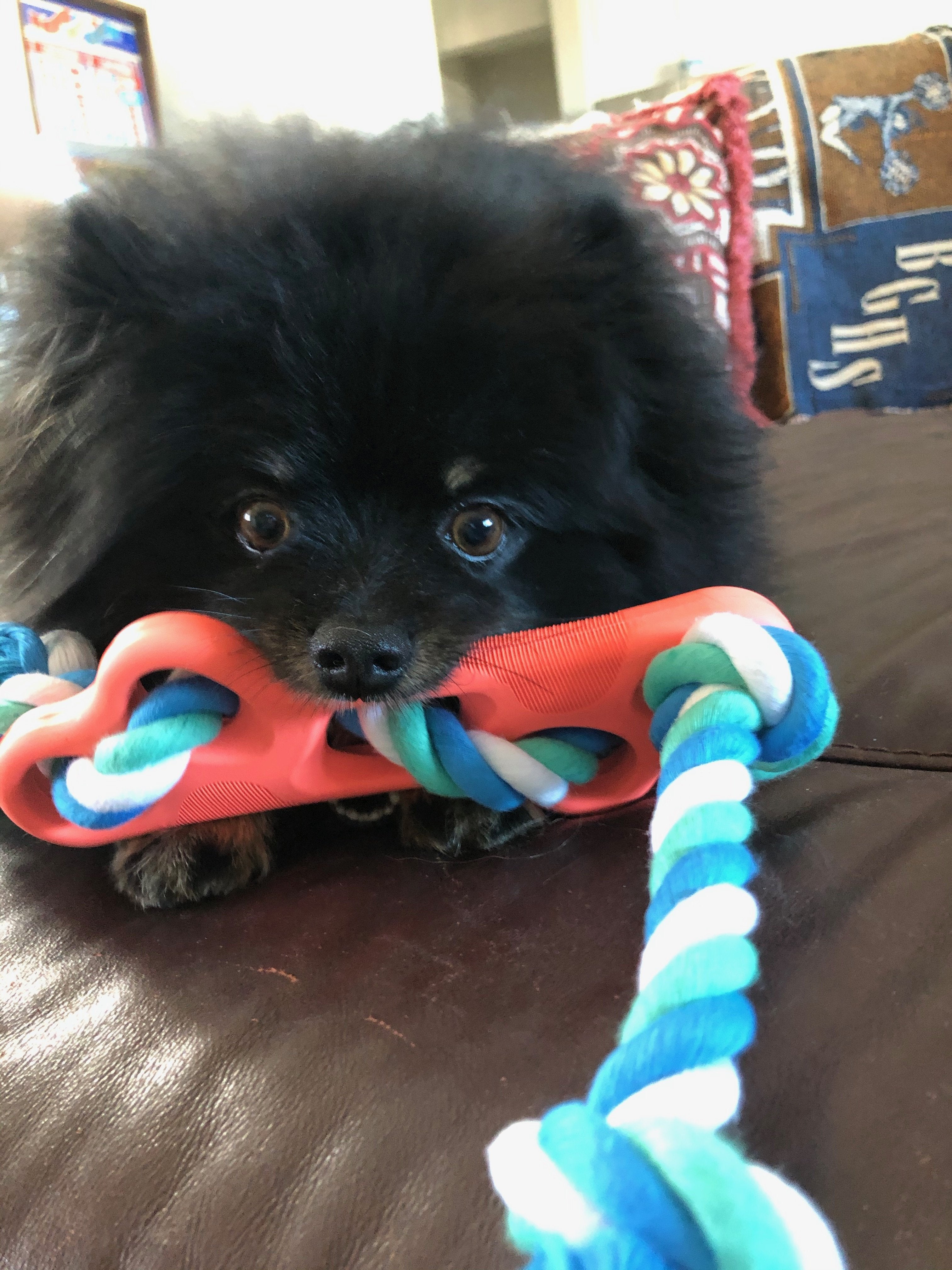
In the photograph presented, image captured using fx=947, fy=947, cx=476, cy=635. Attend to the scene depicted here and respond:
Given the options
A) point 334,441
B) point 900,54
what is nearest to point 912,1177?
point 334,441

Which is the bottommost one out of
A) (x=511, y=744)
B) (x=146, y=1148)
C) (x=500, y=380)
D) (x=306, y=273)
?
(x=146, y=1148)

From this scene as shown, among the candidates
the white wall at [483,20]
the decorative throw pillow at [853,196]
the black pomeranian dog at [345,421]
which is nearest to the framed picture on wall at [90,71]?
the white wall at [483,20]

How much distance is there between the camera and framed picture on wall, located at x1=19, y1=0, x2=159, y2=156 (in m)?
3.51

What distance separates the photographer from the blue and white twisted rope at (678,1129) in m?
0.37

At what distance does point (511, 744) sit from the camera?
883mm

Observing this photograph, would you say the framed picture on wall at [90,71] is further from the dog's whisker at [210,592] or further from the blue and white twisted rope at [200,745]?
the blue and white twisted rope at [200,745]

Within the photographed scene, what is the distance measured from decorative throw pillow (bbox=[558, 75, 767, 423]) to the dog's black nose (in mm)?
1832

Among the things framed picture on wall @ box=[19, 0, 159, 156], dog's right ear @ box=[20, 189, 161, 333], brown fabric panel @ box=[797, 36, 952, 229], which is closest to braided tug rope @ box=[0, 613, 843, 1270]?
dog's right ear @ box=[20, 189, 161, 333]

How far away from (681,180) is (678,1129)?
262 centimetres

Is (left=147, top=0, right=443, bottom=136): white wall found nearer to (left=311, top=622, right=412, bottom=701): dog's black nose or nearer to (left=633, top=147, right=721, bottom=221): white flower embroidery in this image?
(left=633, top=147, right=721, bottom=221): white flower embroidery

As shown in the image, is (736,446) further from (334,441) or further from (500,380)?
(334,441)

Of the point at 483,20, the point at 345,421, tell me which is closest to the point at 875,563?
the point at 345,421

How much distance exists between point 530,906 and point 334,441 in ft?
1.57

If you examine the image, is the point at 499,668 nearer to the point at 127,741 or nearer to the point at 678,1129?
the point at 127,741
